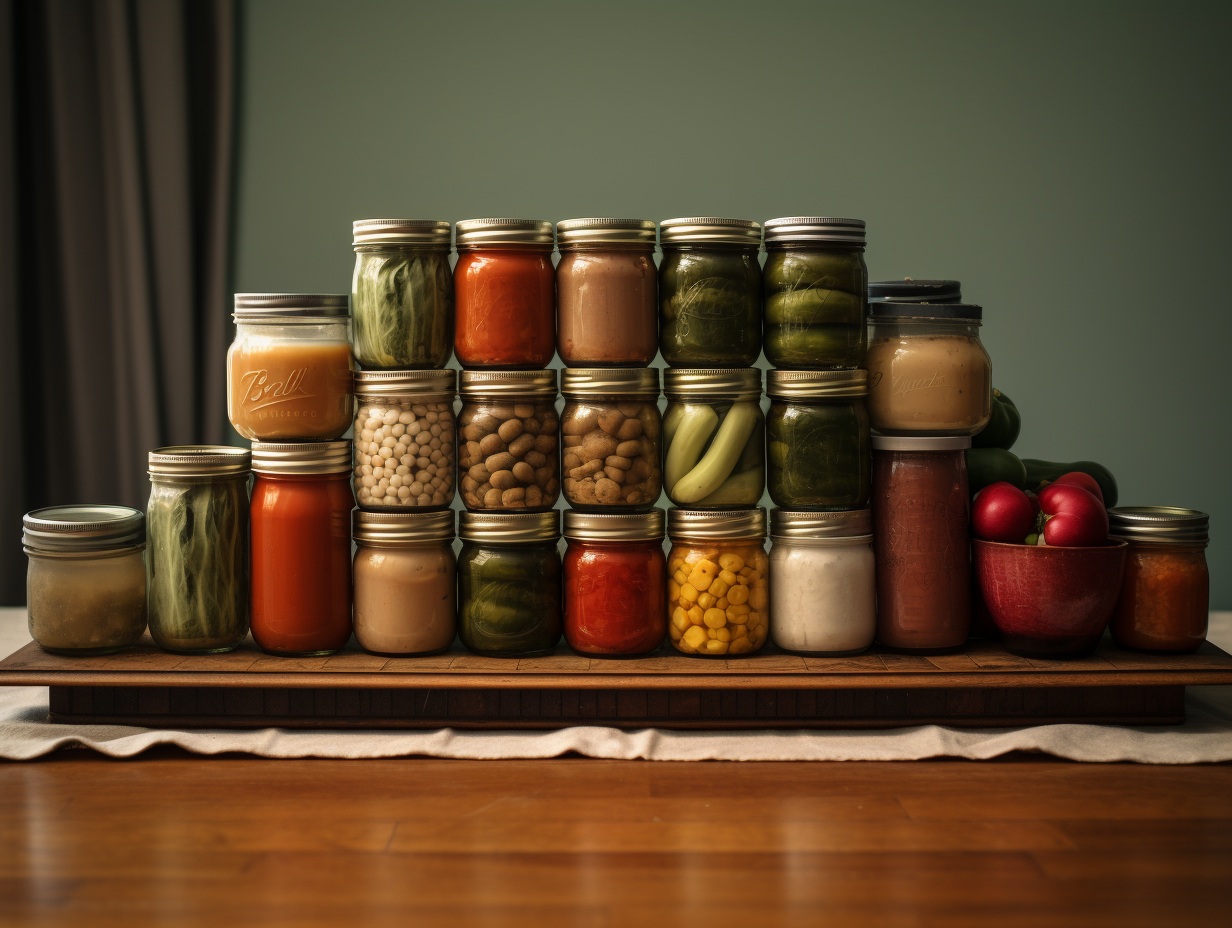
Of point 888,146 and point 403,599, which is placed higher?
point 888,146

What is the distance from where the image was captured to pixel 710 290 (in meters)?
1.30

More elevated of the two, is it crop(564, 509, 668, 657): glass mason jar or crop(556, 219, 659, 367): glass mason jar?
crop(556, 219, 659, 367): glass mason jar

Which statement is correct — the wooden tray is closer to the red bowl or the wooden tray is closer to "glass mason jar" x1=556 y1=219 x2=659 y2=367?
the red bowl

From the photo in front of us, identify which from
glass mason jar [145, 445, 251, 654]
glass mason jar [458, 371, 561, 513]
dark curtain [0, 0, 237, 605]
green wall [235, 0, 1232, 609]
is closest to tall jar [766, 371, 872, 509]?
glass mason jar [458, 371, 561, 513]

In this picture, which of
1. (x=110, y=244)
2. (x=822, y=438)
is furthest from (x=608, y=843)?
(x=110, y=244)

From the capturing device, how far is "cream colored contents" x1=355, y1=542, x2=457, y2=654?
1.31 m

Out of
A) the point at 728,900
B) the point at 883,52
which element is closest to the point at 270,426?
the point at 728,900

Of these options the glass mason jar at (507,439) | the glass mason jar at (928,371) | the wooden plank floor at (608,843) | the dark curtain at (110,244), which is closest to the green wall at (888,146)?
the dark curtain at (110,244)

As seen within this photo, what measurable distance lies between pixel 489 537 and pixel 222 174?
1065 mm

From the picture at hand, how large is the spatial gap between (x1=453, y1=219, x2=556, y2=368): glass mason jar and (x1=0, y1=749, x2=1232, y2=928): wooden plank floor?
46 cm

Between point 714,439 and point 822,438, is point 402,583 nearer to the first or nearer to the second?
point 714,439

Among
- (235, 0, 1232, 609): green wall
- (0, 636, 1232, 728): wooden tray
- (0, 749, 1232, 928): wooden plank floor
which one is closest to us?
(0, 749, 1232, 928): wooden plank floor

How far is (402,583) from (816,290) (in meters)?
0.58

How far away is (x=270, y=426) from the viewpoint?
133 centimetres
